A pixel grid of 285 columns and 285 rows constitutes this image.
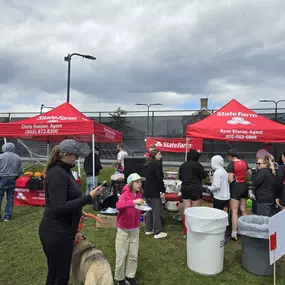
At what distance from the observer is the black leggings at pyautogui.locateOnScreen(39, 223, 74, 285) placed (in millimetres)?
2178

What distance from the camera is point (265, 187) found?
4.82 metres

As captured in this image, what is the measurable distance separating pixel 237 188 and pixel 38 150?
1093 centimetres

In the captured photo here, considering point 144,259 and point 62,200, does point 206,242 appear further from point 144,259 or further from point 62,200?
point 62,200

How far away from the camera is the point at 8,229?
5.80m

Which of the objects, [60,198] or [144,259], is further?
[144,259]

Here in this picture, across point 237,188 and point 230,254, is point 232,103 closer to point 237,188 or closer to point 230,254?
point 237,188

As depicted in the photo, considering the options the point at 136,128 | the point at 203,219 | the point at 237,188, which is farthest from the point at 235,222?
the point at 136,128

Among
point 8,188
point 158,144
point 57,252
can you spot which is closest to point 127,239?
point 57,252

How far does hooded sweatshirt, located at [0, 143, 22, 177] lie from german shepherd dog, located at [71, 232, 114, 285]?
4484mm

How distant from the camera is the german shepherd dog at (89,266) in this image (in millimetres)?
2234

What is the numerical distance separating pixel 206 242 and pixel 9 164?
189 inches

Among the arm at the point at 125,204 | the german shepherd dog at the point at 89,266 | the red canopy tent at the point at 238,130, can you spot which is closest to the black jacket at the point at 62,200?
the german shepherd dog at the point at 89,266

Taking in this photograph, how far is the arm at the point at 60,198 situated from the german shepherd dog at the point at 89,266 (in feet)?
1.81

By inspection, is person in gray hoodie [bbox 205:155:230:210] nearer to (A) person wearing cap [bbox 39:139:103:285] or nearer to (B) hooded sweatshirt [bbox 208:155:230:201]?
(B) hooded sweatshirt [bbox 208:155:230:201]
